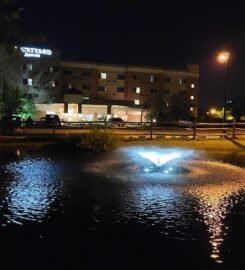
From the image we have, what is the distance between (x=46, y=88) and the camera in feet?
292

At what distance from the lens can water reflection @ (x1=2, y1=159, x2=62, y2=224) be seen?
36.0 feet

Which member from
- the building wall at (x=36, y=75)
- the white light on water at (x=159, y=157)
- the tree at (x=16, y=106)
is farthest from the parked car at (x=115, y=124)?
the building wall at (x=36, y=75)

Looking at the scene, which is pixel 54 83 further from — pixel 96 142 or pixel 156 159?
pixel 156 159

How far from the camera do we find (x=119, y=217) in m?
10.8

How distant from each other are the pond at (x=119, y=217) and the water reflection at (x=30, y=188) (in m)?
0.02

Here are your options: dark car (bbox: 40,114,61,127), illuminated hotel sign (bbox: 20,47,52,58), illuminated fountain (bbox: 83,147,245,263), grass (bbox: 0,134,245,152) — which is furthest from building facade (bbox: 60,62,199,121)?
illuminated fountain (bbox: 83,147,245,263)

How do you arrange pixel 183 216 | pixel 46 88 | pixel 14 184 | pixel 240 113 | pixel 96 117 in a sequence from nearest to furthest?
pixel 183 216, pixel 14 184, pixel 96 117, pixel 46 88, pixel 240 113

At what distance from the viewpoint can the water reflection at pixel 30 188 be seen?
1096cm

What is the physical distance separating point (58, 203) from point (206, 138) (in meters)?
22.0

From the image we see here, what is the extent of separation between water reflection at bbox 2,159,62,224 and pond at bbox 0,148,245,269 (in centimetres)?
2

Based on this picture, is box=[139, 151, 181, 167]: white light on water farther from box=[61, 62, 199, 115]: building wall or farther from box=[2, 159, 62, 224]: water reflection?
box=[61, 62, 199, 115]: building wall

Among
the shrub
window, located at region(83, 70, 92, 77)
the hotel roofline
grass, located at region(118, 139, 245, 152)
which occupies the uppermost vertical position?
the hotel roofline

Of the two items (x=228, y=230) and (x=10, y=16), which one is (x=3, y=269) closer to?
(x=228, y=230)

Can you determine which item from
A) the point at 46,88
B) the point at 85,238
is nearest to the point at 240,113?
the point at 46,88
